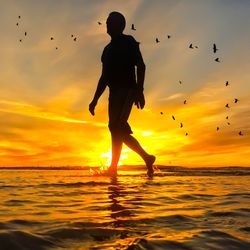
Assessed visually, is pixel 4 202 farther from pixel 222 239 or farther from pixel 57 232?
pixel 222 239

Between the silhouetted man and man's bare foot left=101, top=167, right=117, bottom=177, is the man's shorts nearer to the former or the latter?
the silhouetted man

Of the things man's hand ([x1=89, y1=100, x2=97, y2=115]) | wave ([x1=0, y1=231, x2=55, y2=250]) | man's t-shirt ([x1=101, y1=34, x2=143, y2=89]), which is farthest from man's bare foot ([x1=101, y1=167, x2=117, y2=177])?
wave ([x1=0, y1=231, x2=55, y2=250])

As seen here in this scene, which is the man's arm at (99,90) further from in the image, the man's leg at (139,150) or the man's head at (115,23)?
the man's leg at (139,150)

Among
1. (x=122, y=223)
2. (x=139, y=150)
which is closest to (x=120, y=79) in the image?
(x=139, y=150)

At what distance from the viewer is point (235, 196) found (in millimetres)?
6215

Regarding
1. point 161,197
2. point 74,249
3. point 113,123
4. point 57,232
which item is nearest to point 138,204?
point 161,197

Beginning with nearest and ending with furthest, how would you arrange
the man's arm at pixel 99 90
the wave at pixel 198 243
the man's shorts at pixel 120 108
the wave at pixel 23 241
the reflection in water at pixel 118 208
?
the wave at pixel 23 241 < the wave at pixel 198 243 < the reflection in water at pixel 118 208 < the man's shorts at pixel 120 108 < the man's arm at pixel 99 90

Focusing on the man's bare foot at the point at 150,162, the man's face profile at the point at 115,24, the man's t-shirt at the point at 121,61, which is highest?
the man's face profile at the point at 115,24

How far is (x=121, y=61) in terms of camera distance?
410 inches

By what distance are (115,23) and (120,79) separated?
148cm

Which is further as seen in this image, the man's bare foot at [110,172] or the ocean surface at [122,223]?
the man's bare foot at [110,172]

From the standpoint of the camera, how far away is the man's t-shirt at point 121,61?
10.4 metres

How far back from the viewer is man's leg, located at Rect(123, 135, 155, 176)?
10664 millimetres

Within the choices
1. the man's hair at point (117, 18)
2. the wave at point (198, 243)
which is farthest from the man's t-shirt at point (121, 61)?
the wave at point (198, 243)
